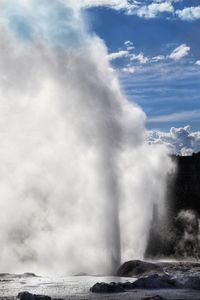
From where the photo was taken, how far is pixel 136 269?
65625 millimetres

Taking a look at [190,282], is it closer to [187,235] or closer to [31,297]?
[31,297]

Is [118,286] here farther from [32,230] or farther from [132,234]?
[32,230]

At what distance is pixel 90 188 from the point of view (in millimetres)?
80500

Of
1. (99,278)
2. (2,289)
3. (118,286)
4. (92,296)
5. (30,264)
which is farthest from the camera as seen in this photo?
(30,264)

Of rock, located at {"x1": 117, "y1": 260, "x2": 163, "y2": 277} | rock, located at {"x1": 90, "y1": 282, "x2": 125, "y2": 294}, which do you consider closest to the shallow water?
rock, located at {"x1": 90, "y1": 282, "x2": 125, "y2": 294}

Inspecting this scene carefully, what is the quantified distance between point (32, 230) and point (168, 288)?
278 ft

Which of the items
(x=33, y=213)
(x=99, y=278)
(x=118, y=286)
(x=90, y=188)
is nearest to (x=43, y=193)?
(x=33, y=213)

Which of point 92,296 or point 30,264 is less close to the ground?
point 30,264

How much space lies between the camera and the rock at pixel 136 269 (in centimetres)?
6494

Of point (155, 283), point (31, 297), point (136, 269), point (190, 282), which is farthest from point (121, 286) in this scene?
point (136, 269)

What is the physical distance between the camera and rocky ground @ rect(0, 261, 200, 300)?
48656mm

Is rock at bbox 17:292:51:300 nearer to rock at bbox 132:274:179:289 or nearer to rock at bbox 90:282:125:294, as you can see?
rock at bbox 90:282:125:294

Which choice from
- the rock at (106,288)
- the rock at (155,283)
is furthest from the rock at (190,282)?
the rock at (106,288)

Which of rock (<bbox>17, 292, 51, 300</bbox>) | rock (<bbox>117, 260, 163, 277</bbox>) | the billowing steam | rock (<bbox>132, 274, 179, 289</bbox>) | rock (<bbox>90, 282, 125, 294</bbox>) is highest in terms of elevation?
the billowing steam
